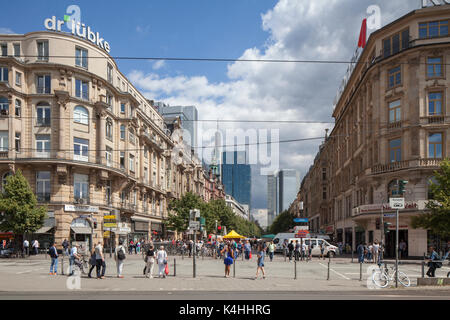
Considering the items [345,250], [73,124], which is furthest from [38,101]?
[345,250]

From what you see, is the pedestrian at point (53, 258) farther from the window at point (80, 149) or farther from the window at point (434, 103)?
the window at point (434, 103)

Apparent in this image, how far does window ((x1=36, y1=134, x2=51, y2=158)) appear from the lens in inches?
1634

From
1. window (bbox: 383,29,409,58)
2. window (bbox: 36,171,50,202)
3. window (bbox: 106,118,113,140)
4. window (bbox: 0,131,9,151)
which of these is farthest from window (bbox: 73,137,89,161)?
window (bbox: 383,29,409,58)

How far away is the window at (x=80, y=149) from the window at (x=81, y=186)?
1.87m

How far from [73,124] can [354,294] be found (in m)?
35.4

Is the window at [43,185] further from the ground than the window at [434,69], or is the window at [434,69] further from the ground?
the window at [434,69]

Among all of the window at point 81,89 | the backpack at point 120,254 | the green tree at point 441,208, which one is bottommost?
the backpack at point 120,254

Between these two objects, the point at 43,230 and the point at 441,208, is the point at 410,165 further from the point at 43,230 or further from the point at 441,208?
the point at 43,230

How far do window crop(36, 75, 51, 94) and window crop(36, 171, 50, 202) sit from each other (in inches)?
327

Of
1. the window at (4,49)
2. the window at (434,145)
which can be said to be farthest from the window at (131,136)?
the window at (434,145)

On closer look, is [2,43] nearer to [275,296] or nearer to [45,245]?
[45,245]

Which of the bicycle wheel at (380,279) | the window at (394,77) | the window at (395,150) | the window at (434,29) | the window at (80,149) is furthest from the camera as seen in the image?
the window at (80,149)

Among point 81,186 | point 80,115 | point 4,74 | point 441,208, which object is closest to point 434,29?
point 441,208

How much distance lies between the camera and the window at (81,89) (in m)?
43.4
